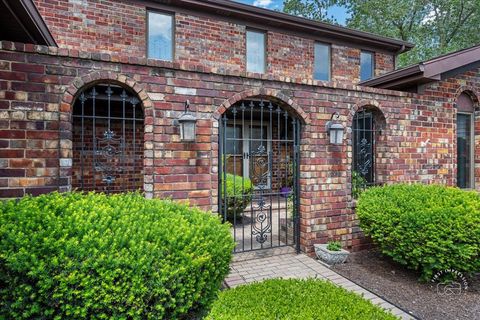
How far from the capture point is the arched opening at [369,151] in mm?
5066

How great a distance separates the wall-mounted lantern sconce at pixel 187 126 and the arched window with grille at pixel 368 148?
2.89 m

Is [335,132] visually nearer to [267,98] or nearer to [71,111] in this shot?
[267,98]

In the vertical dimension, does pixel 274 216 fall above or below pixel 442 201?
below

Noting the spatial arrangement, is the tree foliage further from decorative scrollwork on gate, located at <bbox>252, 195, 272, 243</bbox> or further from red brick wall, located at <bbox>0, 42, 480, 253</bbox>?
decorative scrollwork on gate, located at <bbox>252, 195, 272, 243</bbox>

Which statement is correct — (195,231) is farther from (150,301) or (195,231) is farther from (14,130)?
(14,130)

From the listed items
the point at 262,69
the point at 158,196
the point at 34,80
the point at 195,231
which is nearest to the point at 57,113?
the point at 34,80

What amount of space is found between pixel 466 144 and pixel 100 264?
711cm

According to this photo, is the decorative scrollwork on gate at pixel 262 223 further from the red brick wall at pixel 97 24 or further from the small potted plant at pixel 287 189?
the red brick wall at pixel 97 24

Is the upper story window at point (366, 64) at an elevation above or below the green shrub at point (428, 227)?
above

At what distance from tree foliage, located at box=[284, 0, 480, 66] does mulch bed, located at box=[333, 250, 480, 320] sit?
14.1 m

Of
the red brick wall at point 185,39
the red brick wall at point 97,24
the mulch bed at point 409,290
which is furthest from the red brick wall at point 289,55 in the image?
the mulch bed at point 409,290

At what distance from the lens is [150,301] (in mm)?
2057

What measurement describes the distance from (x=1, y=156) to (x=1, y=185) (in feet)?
0.93

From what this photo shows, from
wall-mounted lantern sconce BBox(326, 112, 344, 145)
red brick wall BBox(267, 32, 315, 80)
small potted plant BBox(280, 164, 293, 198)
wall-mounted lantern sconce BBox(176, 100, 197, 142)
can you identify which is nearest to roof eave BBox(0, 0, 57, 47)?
wall-mounted lantern sconce BBox(176, 100, 197, 142)
